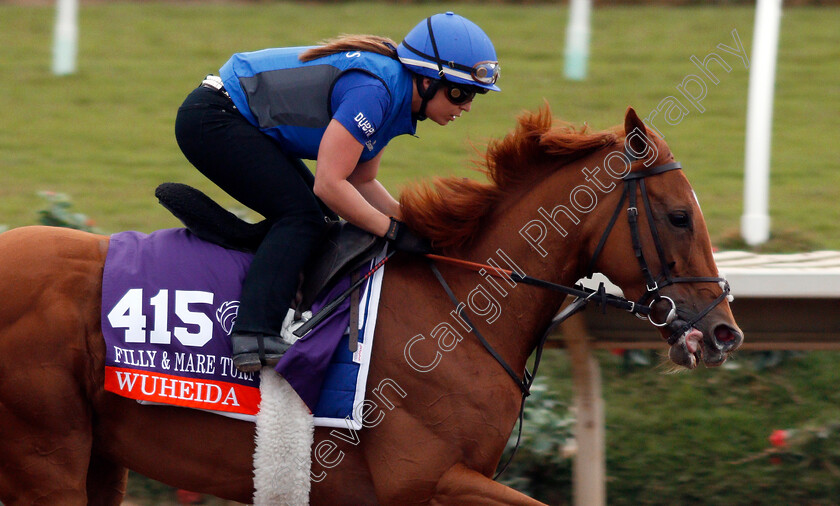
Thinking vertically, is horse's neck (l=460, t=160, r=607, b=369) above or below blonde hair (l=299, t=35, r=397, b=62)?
below

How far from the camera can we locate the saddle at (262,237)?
11.8ft

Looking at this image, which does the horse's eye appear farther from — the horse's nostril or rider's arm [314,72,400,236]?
rider's arm [314,72,400,236]

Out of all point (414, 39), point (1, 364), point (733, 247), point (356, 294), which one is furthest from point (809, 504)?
point (1, 364)

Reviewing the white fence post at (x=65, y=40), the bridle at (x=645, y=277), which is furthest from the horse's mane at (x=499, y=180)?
the white fence post at (x=65, y=40)

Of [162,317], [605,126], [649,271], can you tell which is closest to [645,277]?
[649,271]

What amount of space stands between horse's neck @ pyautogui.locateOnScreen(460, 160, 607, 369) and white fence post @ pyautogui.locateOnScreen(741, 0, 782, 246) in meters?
3.91

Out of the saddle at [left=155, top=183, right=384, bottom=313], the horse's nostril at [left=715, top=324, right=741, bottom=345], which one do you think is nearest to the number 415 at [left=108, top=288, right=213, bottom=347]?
the saddle at [left=155, top=183, right=384, bottom=313]

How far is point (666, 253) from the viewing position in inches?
137

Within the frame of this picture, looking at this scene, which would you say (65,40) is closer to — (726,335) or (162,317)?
(162,317)

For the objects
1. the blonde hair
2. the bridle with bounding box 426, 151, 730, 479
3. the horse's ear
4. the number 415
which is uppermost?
the blonde hair

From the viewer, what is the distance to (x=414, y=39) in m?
Result: 3.62

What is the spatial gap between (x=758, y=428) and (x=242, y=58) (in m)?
3.63

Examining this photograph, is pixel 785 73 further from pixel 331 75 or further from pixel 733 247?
pixel 331 75

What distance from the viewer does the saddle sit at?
361 cm
